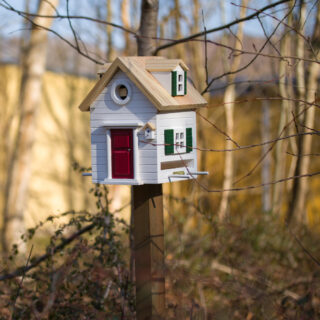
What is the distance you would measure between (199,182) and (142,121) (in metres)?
1.05

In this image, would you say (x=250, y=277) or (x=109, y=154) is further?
(x=250, y=277)

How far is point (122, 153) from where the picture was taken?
3033mm

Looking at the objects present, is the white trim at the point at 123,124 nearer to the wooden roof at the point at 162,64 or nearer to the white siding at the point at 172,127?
the white siding at the point at 172,127

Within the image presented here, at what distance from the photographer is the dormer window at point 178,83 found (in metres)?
3.08

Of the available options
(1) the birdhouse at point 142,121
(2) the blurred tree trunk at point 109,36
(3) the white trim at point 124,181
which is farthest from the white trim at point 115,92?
(2) the blurred tree trunk at point 109,36

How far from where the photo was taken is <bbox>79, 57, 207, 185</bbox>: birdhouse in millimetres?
2957

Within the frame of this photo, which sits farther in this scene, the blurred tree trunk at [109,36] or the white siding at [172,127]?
the blurred tree trunk at [109,36]

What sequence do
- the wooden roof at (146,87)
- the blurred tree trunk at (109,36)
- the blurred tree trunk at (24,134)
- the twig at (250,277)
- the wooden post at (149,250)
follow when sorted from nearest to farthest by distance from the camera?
1. the wooden roof at (146,87)
2. the wooden post at (149,250)
3. the twig at (250,277)
4. the blurred tree trunk at (24,134)
5. the blurred tree trunk at (109,36)

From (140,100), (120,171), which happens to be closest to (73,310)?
(120,171)

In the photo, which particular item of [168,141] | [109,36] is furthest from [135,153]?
[109,36]

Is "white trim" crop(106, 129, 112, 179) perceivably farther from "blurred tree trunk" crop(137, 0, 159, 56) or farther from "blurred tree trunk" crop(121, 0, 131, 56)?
"blurred tree trunk" crop(121, 0, 131, 56)

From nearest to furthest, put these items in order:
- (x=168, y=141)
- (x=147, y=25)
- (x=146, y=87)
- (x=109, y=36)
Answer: (x=146, y=87) → (x=168, y=141) → (x=147, y=25) → (x=109, y=36)

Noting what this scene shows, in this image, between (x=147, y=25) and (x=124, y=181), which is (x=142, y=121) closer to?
(x=124, y=181)

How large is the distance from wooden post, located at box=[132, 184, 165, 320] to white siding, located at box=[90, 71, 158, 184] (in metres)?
0.23
